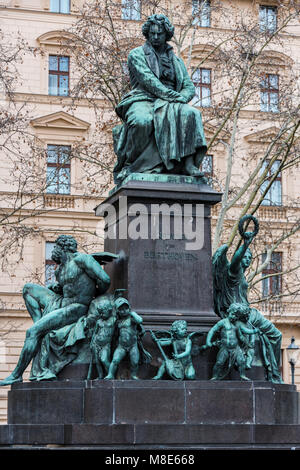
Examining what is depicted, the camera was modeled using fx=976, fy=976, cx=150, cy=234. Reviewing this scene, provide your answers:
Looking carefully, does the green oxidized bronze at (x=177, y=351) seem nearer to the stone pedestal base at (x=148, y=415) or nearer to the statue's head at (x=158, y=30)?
the stone pedestal base at (x=148, y=415)

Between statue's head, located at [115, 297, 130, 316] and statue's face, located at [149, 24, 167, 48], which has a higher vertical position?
statue's face, located at [149, 24, 167, 48]

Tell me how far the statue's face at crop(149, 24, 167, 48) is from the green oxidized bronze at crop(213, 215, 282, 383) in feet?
7.62

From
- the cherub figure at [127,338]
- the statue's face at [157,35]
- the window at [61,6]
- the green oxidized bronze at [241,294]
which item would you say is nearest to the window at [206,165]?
the window at [61,6]

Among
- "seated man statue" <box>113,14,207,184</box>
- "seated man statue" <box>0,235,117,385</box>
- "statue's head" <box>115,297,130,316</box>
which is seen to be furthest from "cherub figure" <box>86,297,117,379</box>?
"seated man statue" <box>113,14,207,184</box>

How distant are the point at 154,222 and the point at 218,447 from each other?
8.67 ft

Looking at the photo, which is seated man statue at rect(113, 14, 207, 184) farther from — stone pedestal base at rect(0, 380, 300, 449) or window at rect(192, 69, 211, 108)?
window at rect(192, 69, 211, 108)

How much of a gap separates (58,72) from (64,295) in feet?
70.6

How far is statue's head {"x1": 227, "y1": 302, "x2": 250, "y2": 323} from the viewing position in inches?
391

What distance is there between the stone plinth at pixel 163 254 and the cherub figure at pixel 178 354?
0.72ft

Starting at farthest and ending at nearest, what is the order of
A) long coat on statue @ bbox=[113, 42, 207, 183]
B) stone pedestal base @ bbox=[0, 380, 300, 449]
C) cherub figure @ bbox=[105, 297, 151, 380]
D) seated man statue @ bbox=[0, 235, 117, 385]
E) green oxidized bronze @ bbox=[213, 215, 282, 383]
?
1. long coat on statue @ bbox=[113, 42, 207, 183]
2. green oxidized bronze @ bbox=[213, 215, 282, 383]
3. seated man statue @ bbox=[0, 235, 117, 385]
4. cherub figure @ bbox=[105, 297, 151, 380]
5. stone pedestal base @ bbox=[0, 380, 300, 449]

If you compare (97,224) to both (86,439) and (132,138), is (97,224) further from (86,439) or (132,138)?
(86,439)

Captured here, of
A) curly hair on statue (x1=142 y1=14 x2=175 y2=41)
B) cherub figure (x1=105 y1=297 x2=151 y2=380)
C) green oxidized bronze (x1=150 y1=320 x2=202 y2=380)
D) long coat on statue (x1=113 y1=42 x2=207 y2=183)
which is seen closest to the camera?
cherub figure (x1=105 y1=297 x2=151 y2=380)

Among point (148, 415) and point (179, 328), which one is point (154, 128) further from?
point (148, 415)

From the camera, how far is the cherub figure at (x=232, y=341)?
973 centimetres
